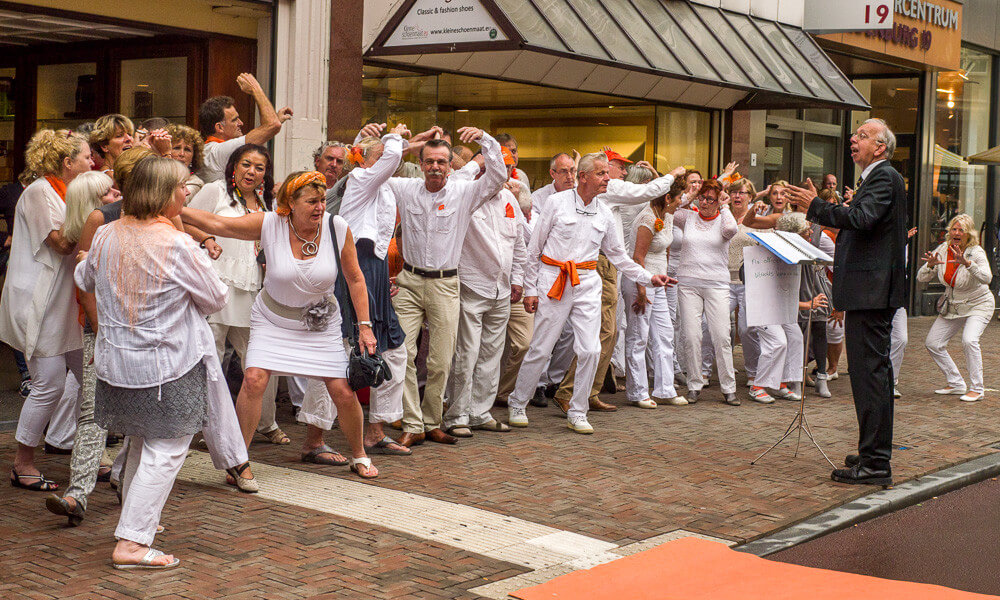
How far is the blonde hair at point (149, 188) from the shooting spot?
523 centimetres

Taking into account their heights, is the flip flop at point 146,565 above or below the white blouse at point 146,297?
below

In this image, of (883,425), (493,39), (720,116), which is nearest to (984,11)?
(720,116)

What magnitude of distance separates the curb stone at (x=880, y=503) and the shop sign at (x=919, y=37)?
1214cm

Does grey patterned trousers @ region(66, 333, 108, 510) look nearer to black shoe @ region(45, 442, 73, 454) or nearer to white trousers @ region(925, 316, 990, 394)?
black shoe @ region(45, 442, 73, 454)

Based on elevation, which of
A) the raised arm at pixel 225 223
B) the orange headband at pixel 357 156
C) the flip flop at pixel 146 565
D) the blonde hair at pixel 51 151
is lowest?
the flip flop at pixel 146 565

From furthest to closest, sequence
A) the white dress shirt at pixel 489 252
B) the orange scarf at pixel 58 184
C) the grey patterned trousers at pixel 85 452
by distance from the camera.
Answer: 1. the white dress shirt at pixel 489 252
2. the orange scarf at pixel 58 184
3. the grey patterned trousers at pixel 85 452

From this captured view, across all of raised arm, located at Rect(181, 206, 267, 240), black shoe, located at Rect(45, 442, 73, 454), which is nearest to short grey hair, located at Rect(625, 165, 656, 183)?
raised arm, located at Rect(181, 206, 267, 240)

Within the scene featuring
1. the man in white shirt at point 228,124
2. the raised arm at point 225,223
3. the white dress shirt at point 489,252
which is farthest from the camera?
the white dress shirt at point 489,252

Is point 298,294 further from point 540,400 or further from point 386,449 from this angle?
point 540,400

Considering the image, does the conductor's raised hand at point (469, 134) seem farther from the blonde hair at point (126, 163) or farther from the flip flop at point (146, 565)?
the flip flop at point (146, 565)

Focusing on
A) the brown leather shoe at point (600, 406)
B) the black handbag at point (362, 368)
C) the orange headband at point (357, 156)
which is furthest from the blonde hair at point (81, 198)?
the brown leather shoe at point (600, 406)

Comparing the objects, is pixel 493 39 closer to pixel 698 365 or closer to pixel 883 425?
pixel 698 365

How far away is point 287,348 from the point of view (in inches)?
267

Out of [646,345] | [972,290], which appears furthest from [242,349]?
[972,290]
